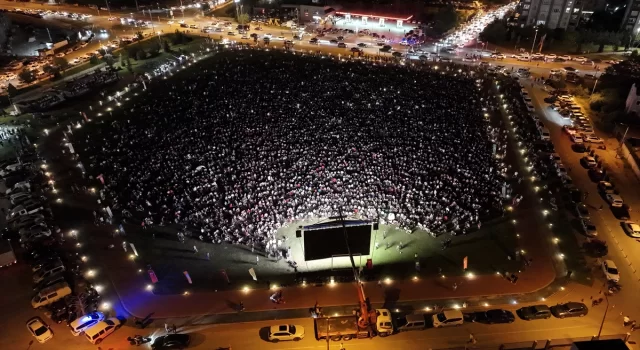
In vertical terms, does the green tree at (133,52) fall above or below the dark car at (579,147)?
above

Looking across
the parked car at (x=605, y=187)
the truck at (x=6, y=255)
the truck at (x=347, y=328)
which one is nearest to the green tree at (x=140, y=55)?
the truck at (x=6, y=255)

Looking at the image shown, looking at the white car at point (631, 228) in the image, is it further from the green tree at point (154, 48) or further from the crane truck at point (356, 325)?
the green tree at point (154, 48)

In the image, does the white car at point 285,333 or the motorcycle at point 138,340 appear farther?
the motorcycle at point 138,340

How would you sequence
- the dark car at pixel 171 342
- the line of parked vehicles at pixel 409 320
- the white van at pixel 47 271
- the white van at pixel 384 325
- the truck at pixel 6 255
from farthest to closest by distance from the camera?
Answer: the truck at pixel 6 255
the white van at pixel 47 271
the white van at pixel 384 325
the line of parked vehicles at pixel 409 320
the dark car at pixel 171 342

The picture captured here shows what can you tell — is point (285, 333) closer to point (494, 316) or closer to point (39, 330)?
point (494, 316)

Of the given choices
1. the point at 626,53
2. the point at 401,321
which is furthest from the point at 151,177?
the point at 626,53

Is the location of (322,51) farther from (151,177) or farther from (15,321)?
(15,321)

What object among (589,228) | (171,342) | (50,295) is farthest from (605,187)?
(50,295)
